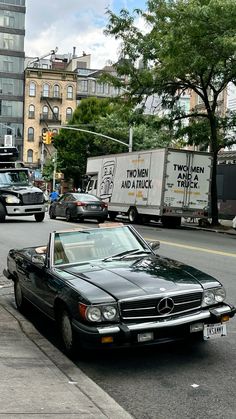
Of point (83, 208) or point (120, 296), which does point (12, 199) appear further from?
point (120, 296)

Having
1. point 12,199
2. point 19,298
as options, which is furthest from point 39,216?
point 19,298

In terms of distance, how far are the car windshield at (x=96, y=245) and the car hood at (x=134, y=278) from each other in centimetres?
28

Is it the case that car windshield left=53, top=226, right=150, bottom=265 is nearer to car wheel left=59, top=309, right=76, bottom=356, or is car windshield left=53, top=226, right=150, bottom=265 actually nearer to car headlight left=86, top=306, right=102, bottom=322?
car wheel left=59, top=309, right=76, bottom=356

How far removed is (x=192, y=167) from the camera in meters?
24.7

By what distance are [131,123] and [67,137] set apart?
36.8 m

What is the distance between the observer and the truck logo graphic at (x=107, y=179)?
29.2 meters

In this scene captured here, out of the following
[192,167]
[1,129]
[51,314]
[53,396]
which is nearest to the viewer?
[53,396]

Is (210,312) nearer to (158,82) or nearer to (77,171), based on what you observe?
(158,82)

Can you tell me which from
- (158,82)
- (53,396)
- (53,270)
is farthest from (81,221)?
(53,396)

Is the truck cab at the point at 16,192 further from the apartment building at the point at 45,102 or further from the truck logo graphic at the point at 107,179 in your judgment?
the apartment building at the point at 45,102

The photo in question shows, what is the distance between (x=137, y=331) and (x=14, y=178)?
19.1m

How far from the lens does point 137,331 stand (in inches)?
197

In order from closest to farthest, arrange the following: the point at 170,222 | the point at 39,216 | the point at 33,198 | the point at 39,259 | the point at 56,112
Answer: the point at 39,259, the point at 33,198, the point at 39,216, the point at 170,222, the point at 56,112

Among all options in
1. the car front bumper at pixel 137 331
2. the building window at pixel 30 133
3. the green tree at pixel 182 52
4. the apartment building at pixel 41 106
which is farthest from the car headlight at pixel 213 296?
the building window at pixel 30 133
